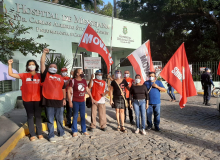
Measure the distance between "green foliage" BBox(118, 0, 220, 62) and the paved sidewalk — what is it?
62.6 feet

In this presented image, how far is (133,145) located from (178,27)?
82.3 feet

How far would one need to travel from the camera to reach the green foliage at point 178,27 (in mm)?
22500

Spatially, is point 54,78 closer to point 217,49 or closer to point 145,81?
point 145,81

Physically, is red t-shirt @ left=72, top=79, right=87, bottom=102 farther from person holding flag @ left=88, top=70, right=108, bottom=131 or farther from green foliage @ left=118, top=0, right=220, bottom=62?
green foliage @ left=118, top=0, right=220, bottom=62

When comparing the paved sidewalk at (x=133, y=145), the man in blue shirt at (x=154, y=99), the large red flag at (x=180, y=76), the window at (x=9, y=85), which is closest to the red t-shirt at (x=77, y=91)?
the paved sidewalk at (x=133, y=145)

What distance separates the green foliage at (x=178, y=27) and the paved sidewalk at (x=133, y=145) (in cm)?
1907

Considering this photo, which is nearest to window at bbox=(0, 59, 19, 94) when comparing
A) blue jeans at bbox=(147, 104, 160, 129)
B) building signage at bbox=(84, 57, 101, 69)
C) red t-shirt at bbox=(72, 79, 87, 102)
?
building signage at bbox=(84, 57, 101, 69)

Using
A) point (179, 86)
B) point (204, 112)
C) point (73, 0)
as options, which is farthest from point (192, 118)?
point (73, 0)

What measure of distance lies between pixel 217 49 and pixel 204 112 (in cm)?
1722

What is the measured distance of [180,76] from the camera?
6.10 meters

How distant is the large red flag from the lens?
6047 millimetres

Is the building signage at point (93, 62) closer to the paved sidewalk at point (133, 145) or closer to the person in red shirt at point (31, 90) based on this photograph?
the paved sidewalk at point (133, 145)

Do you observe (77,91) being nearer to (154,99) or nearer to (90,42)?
(90,42)

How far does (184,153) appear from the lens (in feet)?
13.3
